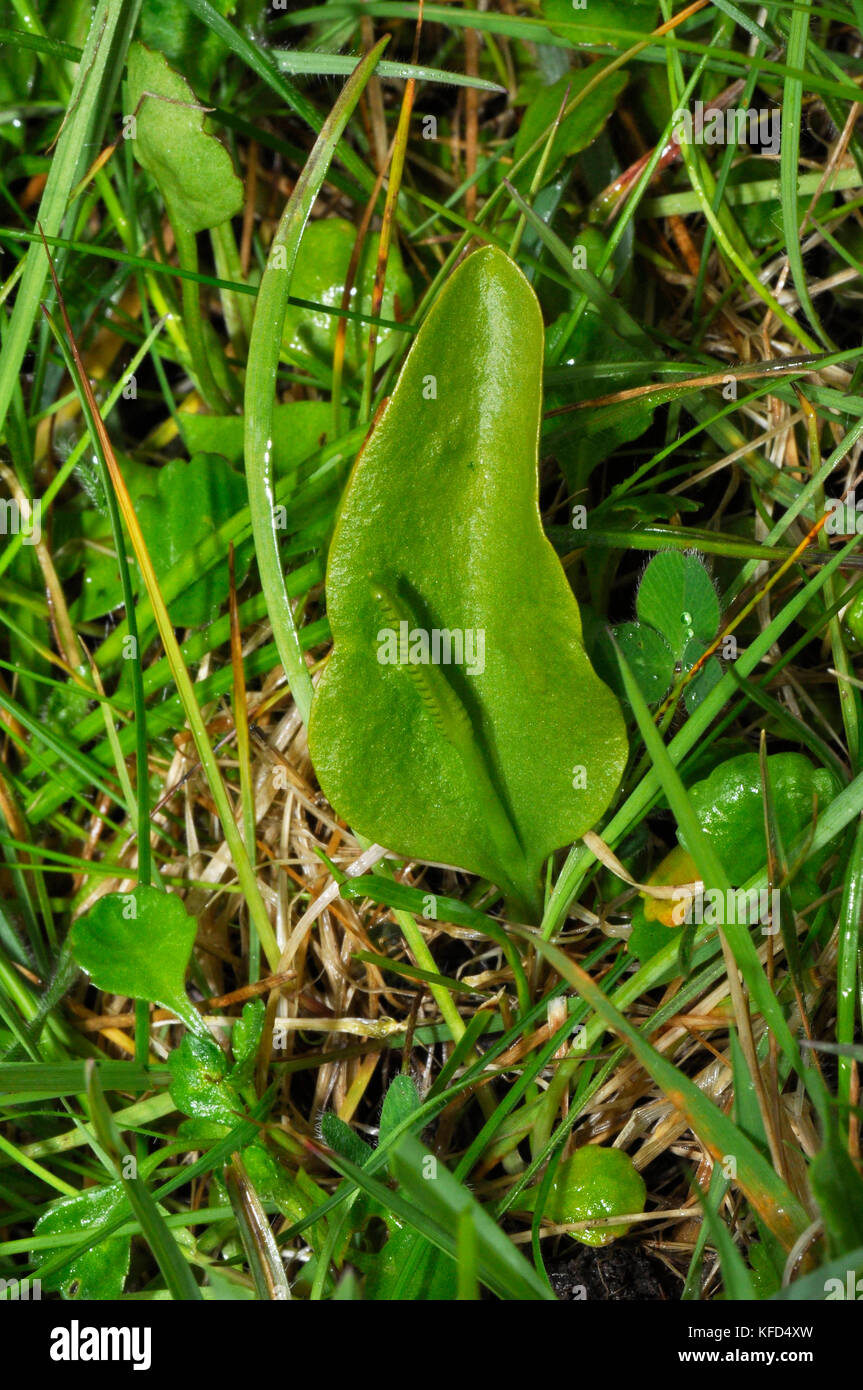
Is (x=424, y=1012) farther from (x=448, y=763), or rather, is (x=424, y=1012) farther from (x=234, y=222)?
(x=234, y=222)

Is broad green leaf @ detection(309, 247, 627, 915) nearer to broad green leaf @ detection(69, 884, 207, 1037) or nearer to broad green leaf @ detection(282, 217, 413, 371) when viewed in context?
broad green leaf @ detection(69, 884, 207, 1037)

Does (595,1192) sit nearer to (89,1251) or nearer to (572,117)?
(89,1251)

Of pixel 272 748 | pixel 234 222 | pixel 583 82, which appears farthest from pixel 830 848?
pixel 234 222

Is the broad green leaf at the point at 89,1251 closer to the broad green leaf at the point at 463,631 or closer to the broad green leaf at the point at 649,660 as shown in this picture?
the broad green leaf at the point at 463,631

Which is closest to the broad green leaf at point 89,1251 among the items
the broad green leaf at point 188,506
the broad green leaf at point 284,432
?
the broad green leaf at point 188,506

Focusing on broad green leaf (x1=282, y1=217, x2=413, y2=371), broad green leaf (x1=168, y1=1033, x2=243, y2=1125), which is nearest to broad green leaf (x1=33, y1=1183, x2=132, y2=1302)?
broad green leaf (x1=168, y1=1033, x2=243, y2=1125)

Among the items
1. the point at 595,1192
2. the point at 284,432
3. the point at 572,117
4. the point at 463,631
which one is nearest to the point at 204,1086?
the point at 595,1192
